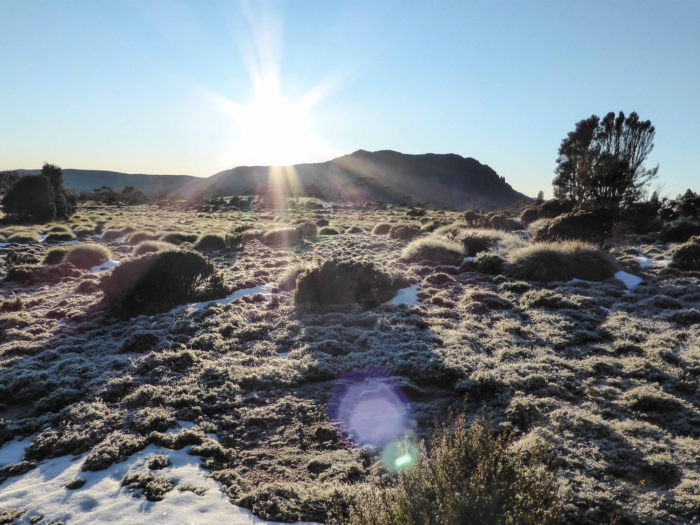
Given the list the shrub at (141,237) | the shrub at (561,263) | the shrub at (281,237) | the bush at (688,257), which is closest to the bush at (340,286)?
the shrub at (561,263)

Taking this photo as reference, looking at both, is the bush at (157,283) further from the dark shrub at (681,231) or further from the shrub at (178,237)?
the dark shrub at (681,231)

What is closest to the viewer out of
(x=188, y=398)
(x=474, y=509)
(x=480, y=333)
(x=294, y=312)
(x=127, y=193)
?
(x=474, y=509)

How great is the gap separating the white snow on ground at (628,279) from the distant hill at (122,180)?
145 m

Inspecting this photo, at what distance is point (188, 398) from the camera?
20.4 feet

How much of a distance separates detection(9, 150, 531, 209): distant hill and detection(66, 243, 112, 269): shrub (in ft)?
344

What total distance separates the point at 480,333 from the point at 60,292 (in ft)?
46.4

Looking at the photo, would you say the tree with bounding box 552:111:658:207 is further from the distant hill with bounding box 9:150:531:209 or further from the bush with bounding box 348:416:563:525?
the distant hill with bounding box 9:150:531:209

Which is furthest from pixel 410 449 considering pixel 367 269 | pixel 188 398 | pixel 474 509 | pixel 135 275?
pixel 135 275

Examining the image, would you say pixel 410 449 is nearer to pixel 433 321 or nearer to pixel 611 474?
pixel 611 474

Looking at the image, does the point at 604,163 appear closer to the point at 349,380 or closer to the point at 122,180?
the point at 349,380

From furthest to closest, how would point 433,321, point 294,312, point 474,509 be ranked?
point 294,312 → point 433,321 → point 474,509

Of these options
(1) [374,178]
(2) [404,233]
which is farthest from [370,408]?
(1) [374,178]

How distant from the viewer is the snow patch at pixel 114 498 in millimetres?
3816

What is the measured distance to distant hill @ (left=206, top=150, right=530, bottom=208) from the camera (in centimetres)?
12331
